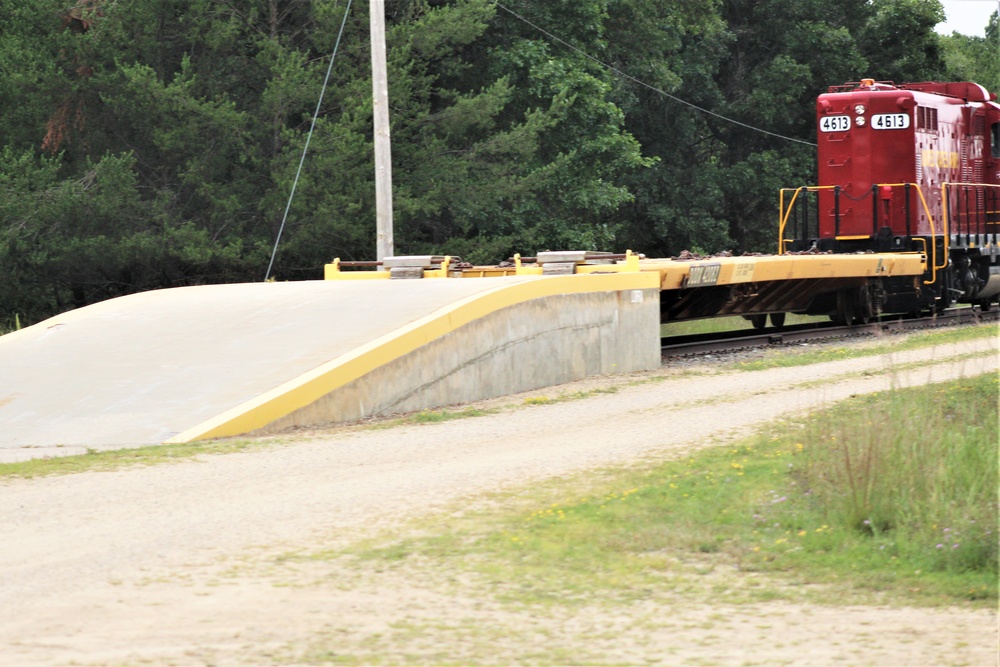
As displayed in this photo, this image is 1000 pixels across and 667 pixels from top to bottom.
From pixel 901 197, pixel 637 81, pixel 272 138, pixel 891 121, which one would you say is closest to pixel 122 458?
pixel 901 197

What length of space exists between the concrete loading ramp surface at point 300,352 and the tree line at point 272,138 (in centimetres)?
1227

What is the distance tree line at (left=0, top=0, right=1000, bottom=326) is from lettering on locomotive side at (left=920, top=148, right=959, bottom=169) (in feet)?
33.0

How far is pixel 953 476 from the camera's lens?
7.79 metres

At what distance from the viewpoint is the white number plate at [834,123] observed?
23.9m

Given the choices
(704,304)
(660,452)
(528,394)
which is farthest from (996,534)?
(704,304)

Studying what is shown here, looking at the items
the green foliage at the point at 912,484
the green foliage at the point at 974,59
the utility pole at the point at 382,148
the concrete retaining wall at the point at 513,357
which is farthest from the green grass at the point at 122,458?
the green foliage at the point at 974,59

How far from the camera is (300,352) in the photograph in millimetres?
12555

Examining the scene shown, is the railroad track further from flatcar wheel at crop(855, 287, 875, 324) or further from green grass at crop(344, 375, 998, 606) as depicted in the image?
green grass at crop(344, 375, 998, 606)

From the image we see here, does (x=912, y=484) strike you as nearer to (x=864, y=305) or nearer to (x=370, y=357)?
(x=370, y=357)

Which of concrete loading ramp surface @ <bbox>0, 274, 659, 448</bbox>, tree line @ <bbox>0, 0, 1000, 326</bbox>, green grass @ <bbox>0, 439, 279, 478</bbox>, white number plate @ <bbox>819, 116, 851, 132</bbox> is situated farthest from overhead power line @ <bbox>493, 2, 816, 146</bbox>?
green grass @ <bbox>0, 439, 279, 478</bbox>

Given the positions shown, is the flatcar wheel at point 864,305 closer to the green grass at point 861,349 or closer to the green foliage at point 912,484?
the green grass at point 861,349

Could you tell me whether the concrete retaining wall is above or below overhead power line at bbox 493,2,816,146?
below

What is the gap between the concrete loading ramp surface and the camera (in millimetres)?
11445

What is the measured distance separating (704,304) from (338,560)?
12.9 meters
